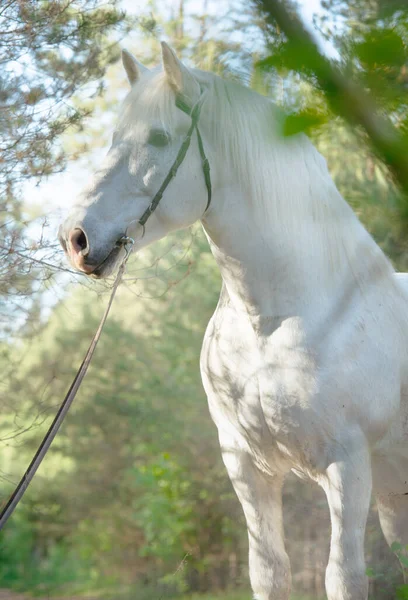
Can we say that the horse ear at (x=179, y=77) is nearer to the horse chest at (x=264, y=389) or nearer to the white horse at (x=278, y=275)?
the white horse at (x=278, y=275)

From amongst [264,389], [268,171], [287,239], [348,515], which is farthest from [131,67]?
[348,515]

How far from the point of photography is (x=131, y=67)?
188 centimetres

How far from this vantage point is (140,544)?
240 inches

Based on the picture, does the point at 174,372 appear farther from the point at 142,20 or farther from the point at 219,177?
the point at 219,177

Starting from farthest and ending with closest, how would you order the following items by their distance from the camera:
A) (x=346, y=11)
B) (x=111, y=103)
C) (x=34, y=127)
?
(x=111, y=103) → (x=34, y=127) → (x=346, y=11)

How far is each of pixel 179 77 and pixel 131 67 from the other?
0.19 meters

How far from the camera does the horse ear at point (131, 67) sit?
73.4 inches

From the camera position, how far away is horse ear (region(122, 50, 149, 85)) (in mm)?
1865

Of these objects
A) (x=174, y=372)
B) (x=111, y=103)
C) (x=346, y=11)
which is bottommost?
(x=174, y=372)

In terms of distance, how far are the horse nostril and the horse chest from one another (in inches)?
17.9

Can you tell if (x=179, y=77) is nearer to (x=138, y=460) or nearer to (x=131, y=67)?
(x=131, y=67)

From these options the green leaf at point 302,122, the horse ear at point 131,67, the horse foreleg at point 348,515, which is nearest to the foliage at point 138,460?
the horse ear at point 131,67

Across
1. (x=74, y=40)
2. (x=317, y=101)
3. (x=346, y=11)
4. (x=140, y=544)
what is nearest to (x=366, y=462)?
(x=346, y=11)

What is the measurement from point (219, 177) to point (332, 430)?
2.11ft
